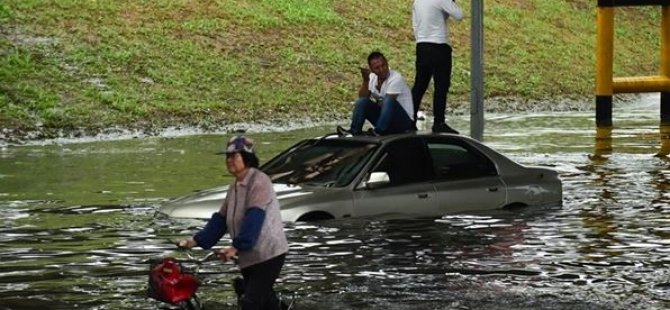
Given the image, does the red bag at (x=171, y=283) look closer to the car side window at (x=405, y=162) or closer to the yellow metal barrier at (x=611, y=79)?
the car side window at (x=405, y=162)

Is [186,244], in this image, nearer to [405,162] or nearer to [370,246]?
[370,246]

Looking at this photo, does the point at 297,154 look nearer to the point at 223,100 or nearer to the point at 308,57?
the point at 223,100

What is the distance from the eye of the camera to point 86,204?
18609 mm

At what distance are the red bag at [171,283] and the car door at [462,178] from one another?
737 centimetres

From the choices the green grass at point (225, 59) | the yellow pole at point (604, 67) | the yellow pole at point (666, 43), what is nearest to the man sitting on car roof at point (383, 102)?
the green grass at point (225, 59)

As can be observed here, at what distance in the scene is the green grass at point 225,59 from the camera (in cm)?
3069

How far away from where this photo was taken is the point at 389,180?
54.7 ft

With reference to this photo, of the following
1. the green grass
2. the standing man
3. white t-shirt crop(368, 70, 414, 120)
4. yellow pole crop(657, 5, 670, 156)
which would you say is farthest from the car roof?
yellow pole crop(657, 5, 670, 156)

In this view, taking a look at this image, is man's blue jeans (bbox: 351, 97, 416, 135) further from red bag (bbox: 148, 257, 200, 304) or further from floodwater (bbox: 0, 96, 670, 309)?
red bag (bbox: 148, 257, 200, 304)

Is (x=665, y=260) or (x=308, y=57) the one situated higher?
(x=308, y=57)

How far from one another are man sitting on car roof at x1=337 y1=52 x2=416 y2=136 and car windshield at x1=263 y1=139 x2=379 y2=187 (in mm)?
1090

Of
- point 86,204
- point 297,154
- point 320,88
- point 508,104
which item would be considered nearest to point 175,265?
point 297,154

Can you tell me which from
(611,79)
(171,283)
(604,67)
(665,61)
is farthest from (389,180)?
(665,61)

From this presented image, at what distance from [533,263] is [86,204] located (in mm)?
6479
